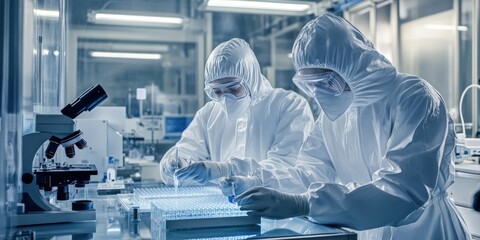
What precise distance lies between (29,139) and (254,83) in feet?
3.92

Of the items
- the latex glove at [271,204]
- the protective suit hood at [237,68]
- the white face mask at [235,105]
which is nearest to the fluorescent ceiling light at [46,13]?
the protective suit hood at [237,68]

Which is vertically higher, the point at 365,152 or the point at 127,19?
the point at 127,19

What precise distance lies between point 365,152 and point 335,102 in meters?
0.19

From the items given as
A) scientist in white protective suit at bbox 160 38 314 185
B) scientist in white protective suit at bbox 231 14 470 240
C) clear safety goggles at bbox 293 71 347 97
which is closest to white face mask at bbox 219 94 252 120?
scientist in white protective suit at bbox 160 38 314 185

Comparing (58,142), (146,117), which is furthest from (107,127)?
(146,117)

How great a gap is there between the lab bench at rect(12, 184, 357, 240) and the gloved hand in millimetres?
238

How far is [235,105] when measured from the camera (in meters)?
2.27

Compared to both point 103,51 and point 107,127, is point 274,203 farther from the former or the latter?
point 103,51

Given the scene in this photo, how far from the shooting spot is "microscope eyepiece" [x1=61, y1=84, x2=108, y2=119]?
1437 millimetres

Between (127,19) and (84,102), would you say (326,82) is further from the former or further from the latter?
(127,19)

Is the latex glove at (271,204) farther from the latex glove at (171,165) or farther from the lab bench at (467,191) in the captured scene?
the lab bench at (467,191)

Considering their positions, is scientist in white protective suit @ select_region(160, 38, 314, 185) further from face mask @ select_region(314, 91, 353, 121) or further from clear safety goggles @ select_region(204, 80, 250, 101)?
face mask @ select_region(314, 91, 353, 121)

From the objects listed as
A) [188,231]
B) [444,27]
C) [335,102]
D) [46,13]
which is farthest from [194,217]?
[444,27]

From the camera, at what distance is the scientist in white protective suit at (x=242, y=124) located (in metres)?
1.97
